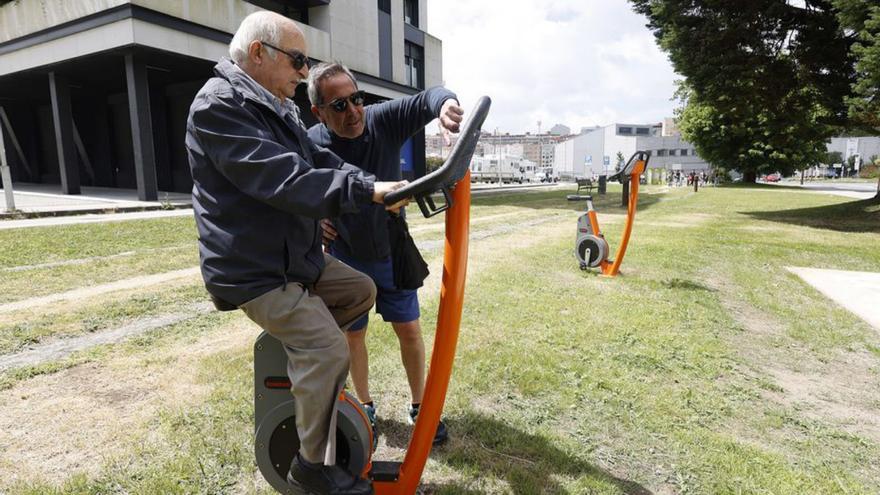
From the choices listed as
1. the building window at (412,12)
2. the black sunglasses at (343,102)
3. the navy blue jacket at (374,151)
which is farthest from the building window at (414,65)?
the black sunglasses at (343,102)

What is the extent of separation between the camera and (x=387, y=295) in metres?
2.65

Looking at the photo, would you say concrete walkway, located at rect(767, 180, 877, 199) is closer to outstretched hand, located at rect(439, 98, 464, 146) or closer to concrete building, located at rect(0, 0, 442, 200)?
concrete building, located at rect(0, 0, 442, 200)

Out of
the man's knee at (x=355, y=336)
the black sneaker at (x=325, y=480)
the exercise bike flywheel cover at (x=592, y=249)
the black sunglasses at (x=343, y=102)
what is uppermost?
the black sunglasses at (x=343, y=102)

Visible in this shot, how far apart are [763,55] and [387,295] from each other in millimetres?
17875

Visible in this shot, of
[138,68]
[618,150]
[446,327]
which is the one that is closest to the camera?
[446,327]

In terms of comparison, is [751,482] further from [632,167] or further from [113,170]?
[113,170]

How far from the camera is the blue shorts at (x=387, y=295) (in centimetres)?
263

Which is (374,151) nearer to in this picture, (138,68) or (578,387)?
(578,387)

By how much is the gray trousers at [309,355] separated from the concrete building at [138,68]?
17077mm

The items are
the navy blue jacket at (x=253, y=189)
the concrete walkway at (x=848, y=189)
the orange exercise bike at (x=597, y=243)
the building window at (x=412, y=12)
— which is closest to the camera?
the navy blue jacket at (x=253, y=189)

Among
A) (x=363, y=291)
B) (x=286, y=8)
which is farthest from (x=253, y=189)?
(x=286, y=8)

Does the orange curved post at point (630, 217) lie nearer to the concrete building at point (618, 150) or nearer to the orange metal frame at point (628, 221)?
the orange metal frame at point (628, 221)

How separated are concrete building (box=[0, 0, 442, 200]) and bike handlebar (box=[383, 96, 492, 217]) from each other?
56.5 feet

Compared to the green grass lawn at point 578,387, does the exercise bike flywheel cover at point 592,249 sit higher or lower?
higher
